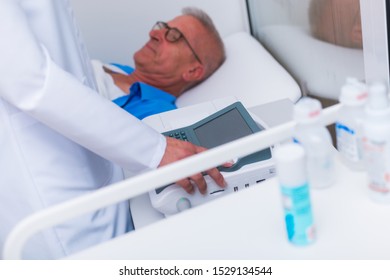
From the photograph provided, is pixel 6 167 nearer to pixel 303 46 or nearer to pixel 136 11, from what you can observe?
pixel 303 46

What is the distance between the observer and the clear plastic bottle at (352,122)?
841mm

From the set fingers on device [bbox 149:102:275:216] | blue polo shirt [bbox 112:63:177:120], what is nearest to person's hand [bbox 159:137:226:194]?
fingers on device [bbox 149:102:275:216]

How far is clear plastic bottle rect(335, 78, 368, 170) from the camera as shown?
841 mm

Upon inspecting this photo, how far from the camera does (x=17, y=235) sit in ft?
2.50

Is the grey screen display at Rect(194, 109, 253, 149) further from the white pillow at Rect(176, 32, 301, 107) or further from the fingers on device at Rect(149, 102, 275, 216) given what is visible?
the white pillow at Rect(176, 32, 301, 107)

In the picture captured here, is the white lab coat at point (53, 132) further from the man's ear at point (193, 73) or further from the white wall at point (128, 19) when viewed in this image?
the white wall at point (128, 19)

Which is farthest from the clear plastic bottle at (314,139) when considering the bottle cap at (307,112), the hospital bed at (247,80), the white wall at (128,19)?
the white wall at (128,19)

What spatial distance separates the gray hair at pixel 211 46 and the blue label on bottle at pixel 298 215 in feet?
4.85

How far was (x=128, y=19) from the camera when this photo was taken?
2.48 metres

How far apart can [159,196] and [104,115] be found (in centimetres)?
24

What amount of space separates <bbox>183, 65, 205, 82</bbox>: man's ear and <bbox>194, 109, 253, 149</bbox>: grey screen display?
2.38 ft

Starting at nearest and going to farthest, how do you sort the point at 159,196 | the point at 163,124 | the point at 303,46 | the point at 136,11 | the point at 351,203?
1. the point at 351,203
2. the point at 159,196
3. the point at 163,124
4. the point at 303,46
5. the point at 136,11
